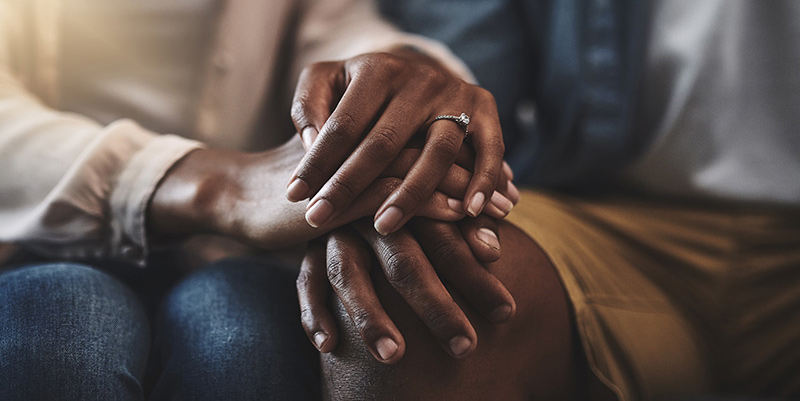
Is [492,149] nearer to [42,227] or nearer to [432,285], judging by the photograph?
[432,285]

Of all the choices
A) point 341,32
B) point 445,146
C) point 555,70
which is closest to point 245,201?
point 445,146

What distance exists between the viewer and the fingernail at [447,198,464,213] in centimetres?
50

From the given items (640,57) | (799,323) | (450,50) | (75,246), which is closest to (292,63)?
(450,50)

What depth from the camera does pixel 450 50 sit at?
87cm

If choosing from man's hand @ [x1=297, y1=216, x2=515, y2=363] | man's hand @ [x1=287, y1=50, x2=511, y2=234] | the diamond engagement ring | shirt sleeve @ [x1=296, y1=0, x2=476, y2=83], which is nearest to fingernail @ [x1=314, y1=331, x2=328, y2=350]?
man's hand @ [x1=297, y1=216, x2=515, y2=363]

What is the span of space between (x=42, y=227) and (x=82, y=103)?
0.22 m

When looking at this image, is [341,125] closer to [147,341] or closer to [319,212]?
[319,212]

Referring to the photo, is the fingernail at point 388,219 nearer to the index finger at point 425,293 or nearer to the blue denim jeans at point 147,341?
the index finger at point 425,293

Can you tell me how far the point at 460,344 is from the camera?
0.46 meters

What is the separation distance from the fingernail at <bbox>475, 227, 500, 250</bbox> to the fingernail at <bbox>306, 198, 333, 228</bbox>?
14 cm

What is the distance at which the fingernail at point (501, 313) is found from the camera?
485 mm

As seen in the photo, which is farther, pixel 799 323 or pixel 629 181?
pixel 629 181

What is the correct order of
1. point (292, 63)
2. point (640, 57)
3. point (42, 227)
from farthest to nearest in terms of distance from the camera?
point (292, 63)
point (640, 57)
point (42, 227)

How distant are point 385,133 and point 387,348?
0.19m
